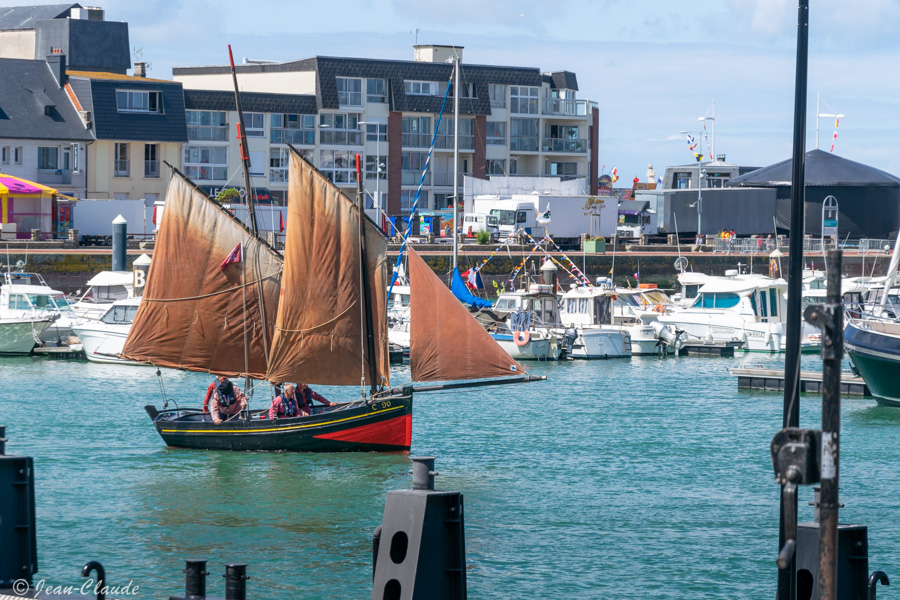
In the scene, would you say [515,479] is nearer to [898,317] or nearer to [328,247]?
[328,247]

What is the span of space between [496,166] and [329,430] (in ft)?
229

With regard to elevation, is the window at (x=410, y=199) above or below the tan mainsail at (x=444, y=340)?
above

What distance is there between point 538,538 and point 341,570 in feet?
13.0

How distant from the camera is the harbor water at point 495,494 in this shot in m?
19.3

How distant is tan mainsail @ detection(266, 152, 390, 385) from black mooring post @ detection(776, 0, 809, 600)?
16600 mm

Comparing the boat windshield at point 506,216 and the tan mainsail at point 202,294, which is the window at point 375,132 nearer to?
the boat windshield at point 506,216

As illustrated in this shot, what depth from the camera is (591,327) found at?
55906 mm

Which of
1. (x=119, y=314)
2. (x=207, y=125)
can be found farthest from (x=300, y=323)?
(x=207, y=125)

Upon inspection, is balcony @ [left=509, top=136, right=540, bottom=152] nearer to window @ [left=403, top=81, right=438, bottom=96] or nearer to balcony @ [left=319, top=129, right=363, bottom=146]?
window @ [left=403, top=81, right=438, bottom=96]

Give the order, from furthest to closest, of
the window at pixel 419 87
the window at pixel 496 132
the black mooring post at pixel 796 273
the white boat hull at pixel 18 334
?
the window at pixel 496 132
the window at pixel 419 87
the white boat hull at pixel 18 334
the black mooring post at pixel 796 273

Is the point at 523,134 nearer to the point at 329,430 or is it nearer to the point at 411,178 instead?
the point at 411,178

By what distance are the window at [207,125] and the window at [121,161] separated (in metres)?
5.41

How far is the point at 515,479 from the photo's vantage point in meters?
27.4

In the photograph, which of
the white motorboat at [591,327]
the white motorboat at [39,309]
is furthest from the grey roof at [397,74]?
the white motorboat at [39,309]
